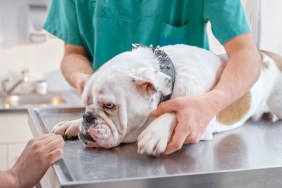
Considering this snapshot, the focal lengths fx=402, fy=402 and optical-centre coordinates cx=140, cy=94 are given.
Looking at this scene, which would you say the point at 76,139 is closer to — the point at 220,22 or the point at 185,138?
the point at 185,138

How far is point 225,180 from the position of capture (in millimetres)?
612

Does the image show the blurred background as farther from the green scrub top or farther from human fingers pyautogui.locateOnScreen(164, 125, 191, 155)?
human fingers pyautogui.locateOnScreen(164, 125, 191, 155)

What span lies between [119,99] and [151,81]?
0.07m

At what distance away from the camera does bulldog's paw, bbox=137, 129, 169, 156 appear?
688 millimetres

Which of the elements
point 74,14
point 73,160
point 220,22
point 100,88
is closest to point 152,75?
point 100,88

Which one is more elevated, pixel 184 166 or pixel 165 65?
pixel 165 65

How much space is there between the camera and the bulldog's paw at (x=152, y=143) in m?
0.69

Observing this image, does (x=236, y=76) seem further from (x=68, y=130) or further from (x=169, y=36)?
(x=68, y=130)

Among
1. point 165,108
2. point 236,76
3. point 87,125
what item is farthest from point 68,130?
point 236,76

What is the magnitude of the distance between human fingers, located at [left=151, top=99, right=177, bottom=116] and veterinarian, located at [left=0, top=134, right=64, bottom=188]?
19cm

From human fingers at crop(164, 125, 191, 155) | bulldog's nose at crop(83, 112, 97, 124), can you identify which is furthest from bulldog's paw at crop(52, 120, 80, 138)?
human fingers at crop(164, 125, 191, 155)

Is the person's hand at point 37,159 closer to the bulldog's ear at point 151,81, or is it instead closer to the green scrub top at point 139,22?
the bulldog's ear at point 151,81

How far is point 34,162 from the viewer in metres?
0.74

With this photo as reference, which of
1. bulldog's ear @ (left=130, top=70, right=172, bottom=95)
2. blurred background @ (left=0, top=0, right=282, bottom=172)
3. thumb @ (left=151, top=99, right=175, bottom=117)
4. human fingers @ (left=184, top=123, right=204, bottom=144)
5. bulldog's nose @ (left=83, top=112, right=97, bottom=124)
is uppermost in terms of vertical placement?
bulldog's ear @ (left=130, top=70, right=172, bottom=95)
